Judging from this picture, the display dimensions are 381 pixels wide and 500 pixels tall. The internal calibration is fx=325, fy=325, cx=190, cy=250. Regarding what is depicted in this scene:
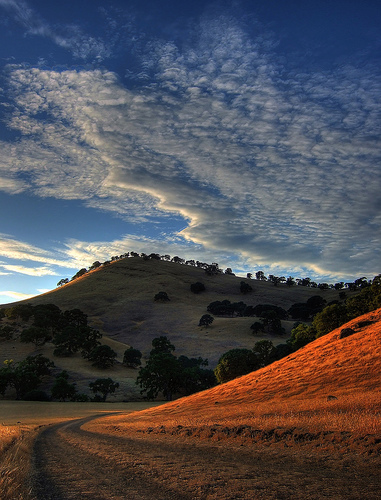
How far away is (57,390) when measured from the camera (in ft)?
204

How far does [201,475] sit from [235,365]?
4447 cm

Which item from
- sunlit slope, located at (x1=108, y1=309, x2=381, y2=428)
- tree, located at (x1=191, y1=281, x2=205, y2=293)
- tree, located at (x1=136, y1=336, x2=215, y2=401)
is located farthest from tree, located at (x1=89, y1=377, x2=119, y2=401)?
tree, located at (x1=191, y1=281, x2=205, y2=293)

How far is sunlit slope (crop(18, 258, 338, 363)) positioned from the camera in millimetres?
103425

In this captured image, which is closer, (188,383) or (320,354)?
(320,354)

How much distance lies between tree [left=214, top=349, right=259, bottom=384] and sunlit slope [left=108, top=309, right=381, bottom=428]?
60.7ft

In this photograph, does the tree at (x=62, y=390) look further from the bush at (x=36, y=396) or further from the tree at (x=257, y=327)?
the tree at (x=257, y=327)

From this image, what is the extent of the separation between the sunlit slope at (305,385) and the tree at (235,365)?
18.5 metres

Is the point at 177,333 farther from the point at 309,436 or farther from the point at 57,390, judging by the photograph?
the point at 309,436

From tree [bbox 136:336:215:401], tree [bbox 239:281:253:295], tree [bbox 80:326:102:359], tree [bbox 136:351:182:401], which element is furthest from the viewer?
tree [bbox 239:281:253:295]

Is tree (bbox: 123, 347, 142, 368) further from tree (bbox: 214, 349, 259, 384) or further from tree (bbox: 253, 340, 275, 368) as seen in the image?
tree (bbox: 253, 340, 275, 368)

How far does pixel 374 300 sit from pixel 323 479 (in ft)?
130

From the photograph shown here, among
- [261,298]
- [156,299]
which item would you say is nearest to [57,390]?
[156,299]

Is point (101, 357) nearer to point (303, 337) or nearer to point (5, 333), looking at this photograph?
point (5, 333)

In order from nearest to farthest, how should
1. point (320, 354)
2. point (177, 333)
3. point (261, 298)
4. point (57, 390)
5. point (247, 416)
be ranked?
point (247, 416) → point (320, 354) → point (57, 390) → point (177, 333) → point (261, 298)
